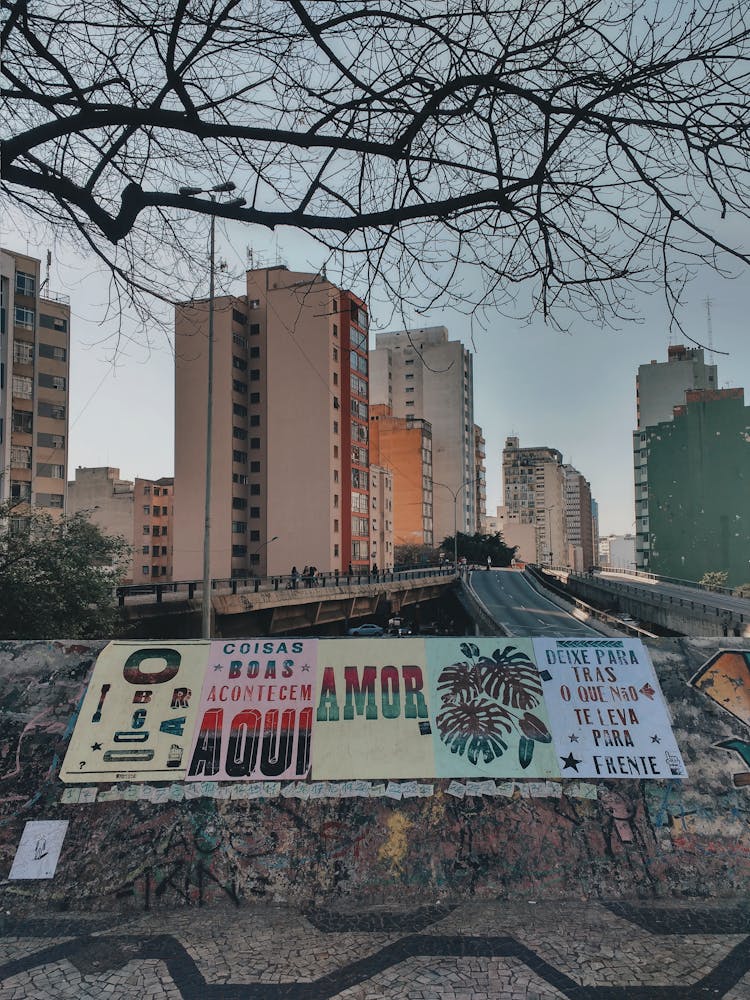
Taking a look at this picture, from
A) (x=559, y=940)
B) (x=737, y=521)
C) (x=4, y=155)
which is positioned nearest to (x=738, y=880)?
(x=559, y=940)

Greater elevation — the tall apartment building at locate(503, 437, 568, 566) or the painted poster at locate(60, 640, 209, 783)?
the tall apartment building at locate(503, 437, 568, 566)

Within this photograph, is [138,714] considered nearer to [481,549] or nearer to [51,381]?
[51,381]

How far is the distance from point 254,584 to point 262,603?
2560mm

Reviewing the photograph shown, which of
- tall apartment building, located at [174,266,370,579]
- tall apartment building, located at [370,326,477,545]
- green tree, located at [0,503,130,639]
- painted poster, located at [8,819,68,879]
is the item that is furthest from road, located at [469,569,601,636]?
tall apartment building, located at [370,326,477,545]

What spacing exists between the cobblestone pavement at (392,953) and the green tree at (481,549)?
299 ft

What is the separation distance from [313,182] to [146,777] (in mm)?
4654

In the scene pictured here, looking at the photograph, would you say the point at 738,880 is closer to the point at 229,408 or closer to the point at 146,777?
the point at 146,777

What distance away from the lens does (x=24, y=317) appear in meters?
45.2

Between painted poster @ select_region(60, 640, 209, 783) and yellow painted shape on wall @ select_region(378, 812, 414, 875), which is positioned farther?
painted poster @ select_region(60, 640, 209, 783)

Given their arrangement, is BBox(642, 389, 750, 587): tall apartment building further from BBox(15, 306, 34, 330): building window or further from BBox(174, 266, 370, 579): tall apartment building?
BBox(15, 306, 34, 330): building window

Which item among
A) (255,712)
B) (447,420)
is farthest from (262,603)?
(447,420)

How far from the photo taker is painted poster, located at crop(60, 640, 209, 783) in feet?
18.0

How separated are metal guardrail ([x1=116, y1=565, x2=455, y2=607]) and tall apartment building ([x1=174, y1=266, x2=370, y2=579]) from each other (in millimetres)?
8970

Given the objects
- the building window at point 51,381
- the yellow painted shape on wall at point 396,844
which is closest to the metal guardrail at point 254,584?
the yellow painted shape on wall at point 396,844
